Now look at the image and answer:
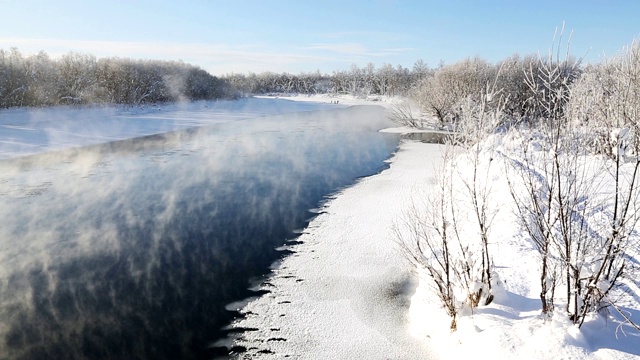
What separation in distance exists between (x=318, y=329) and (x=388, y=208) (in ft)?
22.2

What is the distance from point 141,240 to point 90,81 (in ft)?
128

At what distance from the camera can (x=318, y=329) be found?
6.89 m

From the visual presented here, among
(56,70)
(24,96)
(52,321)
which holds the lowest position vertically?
(52,321)

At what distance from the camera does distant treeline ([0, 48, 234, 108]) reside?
36406 millimetres

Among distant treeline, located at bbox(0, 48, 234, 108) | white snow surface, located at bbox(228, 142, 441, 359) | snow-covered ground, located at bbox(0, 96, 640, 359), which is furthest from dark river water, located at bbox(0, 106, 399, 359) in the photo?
distant treeline, located at bbox(0, 48, 234, 108)

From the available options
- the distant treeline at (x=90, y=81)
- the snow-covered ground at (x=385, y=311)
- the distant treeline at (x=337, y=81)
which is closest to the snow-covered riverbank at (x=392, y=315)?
the snow-covered ground at (x=385, y=311)

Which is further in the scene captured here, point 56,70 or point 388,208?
point 56,70

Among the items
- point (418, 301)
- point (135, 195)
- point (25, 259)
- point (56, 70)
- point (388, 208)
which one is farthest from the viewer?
point (56, 70)

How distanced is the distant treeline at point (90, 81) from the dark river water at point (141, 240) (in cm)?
1999

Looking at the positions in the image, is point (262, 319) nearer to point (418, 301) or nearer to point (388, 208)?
point (418, 301)

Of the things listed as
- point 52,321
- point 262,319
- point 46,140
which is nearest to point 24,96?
point 46,140

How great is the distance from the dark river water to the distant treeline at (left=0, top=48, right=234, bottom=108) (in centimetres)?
1999

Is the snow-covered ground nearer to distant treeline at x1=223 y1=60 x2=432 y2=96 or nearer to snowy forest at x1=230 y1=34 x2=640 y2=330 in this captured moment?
snowy forest at x1=230 y1=34 x2=640 y2=330

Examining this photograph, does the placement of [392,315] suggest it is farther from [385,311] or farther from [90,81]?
[90,81]
